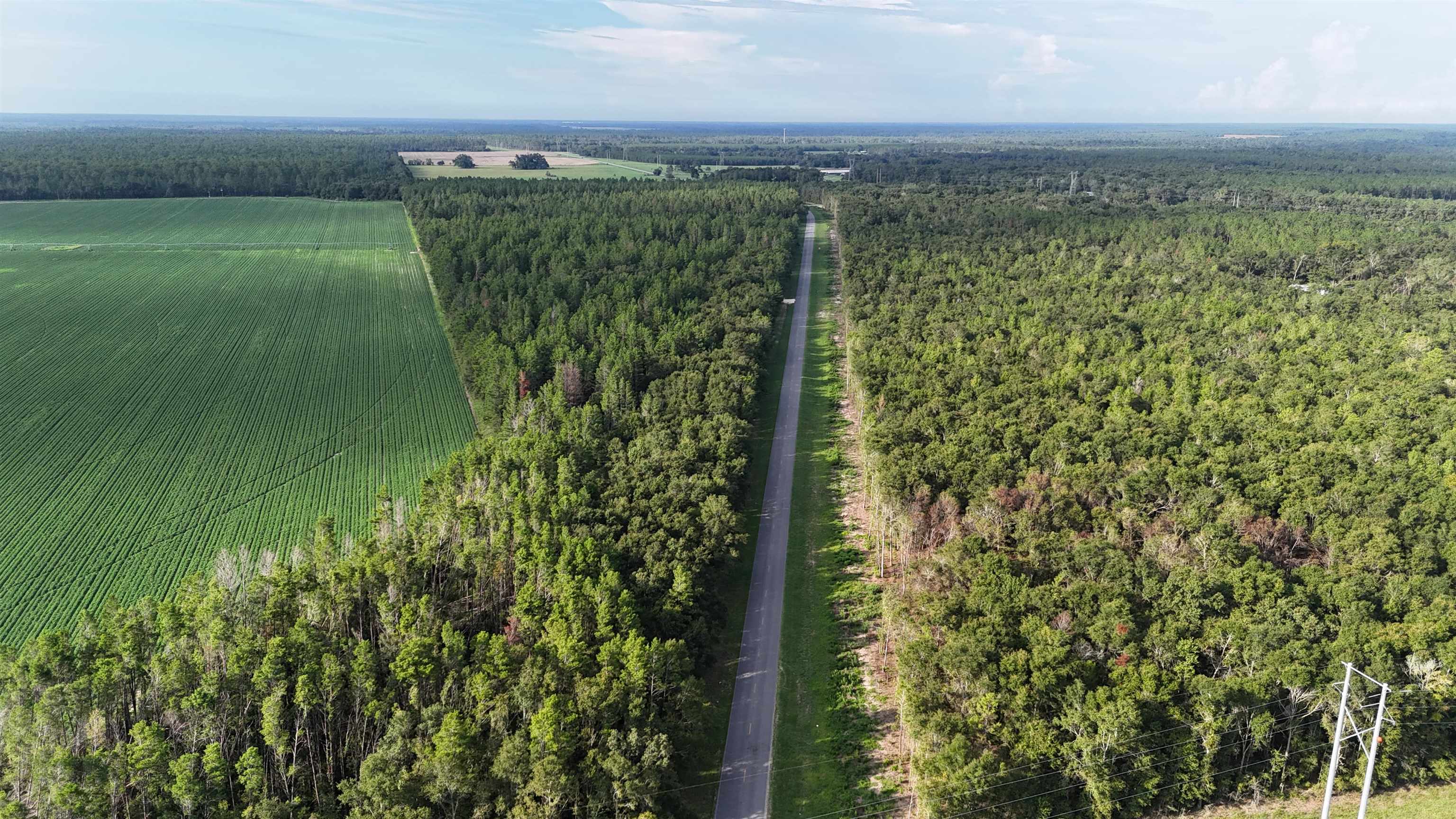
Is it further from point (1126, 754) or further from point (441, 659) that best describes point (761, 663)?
point (1126, 754)

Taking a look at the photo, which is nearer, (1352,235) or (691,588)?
(691,588)

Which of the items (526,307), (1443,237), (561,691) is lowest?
(561,691)

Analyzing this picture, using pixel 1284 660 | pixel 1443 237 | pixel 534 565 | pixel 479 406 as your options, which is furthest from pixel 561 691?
pixel 1443 237

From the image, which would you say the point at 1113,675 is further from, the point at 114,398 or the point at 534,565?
the point at 114,398

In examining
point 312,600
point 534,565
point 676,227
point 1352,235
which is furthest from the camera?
point 676,227

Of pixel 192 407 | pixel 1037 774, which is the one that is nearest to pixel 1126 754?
pixel 1037 774

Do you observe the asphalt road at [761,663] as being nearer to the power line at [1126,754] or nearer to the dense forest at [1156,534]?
the power line at [1126,754]

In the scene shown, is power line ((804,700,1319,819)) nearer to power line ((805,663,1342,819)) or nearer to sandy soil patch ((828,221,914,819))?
power line ((805,663,1342,819))
